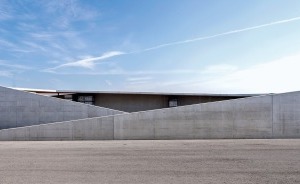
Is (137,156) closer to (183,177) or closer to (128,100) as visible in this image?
(183,177)

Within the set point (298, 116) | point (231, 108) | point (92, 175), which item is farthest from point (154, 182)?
point (298, 116)

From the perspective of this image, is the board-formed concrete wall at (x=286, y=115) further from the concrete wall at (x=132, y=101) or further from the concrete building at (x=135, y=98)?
the concrete wall at (x=132, y=101)

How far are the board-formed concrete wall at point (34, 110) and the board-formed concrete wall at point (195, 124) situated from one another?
3659 millimetres

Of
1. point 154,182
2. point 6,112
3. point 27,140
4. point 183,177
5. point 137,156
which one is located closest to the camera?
point 154,182

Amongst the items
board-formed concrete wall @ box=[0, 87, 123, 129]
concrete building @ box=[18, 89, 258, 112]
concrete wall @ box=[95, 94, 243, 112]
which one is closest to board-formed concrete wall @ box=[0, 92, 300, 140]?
board-formed concrete wall @ box=[0, 87, 123, 129]

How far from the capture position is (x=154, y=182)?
24.2 feet

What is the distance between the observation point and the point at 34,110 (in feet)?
77.1

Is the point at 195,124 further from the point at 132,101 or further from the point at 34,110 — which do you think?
the point at 34,110

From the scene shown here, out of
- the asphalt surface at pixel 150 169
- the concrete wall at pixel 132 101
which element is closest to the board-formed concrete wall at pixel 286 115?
the asphalt surface at pixel 150 169

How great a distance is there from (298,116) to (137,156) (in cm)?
1541

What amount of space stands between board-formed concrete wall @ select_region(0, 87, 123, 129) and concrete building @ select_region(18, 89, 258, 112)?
571 centimetres

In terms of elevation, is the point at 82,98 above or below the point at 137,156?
above

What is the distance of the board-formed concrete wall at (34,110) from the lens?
76.4 ft

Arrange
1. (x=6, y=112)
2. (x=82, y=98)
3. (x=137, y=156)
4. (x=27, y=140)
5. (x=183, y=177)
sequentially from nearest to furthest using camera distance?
(x=183, y=177), (x=137, y=156), (x=27, y=140), (x=6, y=112), (x=82, y=98)
